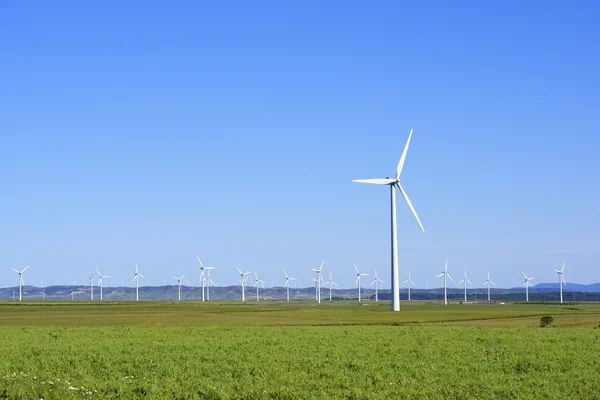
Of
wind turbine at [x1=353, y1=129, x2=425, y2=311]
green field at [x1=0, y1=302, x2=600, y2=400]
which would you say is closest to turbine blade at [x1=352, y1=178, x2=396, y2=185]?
wind turbine at [x1=353, y1=129, x2=425, y2=311]

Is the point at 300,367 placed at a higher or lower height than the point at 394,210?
lower

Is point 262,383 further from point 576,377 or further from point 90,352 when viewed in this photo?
point 90,352

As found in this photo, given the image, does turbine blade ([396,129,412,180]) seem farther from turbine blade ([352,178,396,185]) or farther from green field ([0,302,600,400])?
green field ([0,302,600,400])

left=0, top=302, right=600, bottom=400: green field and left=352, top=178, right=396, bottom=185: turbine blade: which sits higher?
left=352, top=178, right=396, bottom=185: turbine blade

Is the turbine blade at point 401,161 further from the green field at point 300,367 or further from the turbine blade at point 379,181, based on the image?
the green field at point 300,367

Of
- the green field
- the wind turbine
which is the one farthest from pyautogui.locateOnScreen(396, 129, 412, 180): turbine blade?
the green field

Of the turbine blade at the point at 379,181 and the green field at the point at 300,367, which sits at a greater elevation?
the turbine blade at the point at 379,181

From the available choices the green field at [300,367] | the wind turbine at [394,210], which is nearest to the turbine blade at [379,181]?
the wind turbine at [394,210]

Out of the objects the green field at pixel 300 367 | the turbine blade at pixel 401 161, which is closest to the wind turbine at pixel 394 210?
the turbine blade at pixel 401 161

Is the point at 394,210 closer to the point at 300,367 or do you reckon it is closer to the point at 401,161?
the point at 401,161

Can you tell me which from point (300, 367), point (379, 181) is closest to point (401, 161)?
point (379, 181)

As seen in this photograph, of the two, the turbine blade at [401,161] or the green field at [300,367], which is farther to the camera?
the turbine blade at [401,161]

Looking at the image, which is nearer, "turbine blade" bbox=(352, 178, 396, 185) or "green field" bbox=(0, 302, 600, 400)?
"green field" bbox=(0, 302, 600, 400)

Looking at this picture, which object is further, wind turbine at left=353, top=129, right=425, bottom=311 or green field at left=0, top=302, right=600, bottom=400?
wind turbine at left=353, top=129, right=425, bottom=311
